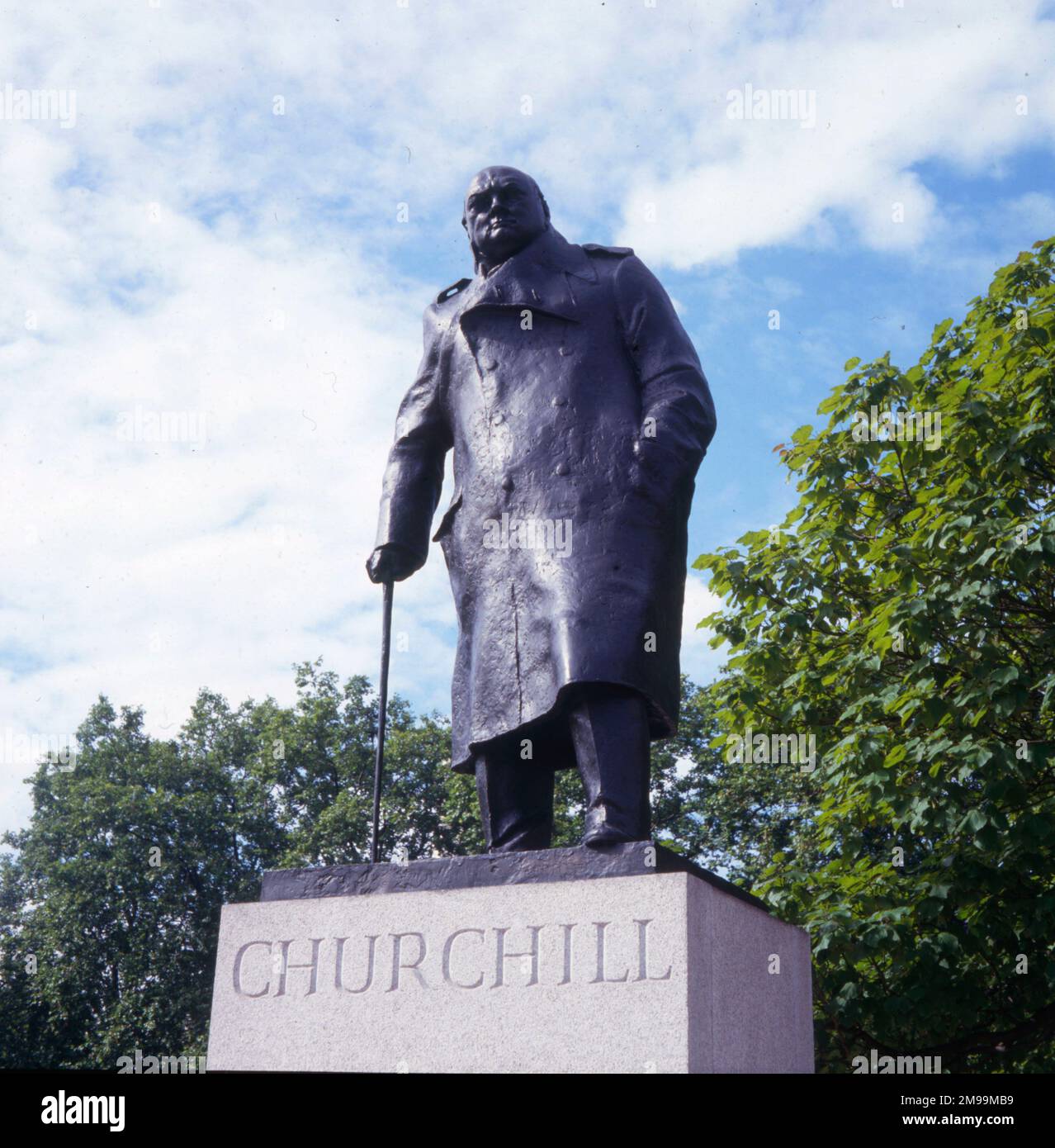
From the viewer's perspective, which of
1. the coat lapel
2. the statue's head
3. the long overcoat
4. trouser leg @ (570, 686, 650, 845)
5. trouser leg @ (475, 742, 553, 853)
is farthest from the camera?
the statue's head

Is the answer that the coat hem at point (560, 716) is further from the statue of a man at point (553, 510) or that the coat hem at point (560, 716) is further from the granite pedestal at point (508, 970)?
the granite pedestal at point (508, 970)

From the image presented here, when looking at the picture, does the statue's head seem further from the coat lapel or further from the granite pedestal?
the granite pedestal

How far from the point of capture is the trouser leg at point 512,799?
18.7ft

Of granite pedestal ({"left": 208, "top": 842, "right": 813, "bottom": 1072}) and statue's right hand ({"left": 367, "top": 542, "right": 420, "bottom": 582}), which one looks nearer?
granite pedestal ({"left": 208, "top": 842, "right": 813, "bottom": 1072})

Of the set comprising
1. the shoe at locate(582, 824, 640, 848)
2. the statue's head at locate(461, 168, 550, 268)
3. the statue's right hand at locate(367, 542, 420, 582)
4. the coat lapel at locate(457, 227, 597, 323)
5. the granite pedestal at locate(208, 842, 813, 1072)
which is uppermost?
the statue's head at locate(461, 168, 550, 268)

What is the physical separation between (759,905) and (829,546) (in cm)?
703

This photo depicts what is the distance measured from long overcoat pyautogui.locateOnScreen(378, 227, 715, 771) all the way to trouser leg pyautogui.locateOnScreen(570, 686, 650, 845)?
0.34ft

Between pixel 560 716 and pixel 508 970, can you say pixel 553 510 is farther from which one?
pixel 508 970

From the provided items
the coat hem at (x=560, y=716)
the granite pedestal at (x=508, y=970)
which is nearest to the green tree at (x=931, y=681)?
the coat hem at (x=560, y=716)

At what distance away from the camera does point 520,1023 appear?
4.76 meters

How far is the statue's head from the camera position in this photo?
641cm

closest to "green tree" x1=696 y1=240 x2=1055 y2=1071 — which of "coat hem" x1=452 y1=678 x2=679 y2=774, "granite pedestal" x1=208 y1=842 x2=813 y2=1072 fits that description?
"coat hem" x1=452 y1=678 x2=679 y2=774

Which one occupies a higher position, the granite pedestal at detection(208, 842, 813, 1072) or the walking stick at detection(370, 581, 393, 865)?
the walking stick at detection(370, 581, 393, 865)
